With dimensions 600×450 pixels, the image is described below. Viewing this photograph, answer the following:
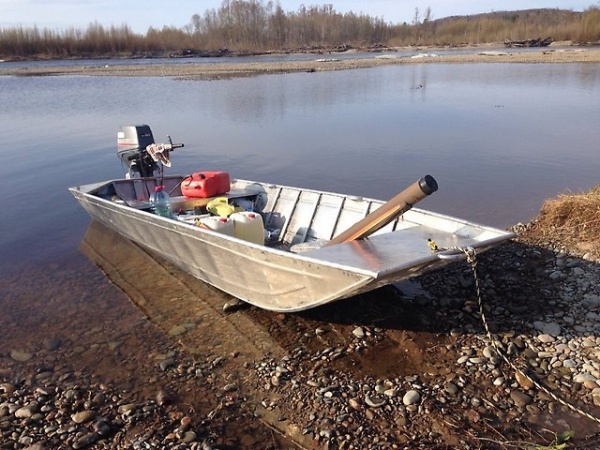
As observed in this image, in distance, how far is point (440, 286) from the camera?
6.45 m

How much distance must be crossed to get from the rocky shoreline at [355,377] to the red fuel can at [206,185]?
8.15ft

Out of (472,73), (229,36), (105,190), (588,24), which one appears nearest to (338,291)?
(105,190)

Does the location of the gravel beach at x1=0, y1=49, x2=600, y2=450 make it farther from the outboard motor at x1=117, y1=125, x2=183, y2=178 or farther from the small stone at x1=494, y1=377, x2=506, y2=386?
the outboard motor at x1=117, y1=125, x2=183, y2=178

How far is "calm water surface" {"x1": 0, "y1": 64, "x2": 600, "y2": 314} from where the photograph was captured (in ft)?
34.5

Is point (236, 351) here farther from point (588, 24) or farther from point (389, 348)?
point (588, 24)

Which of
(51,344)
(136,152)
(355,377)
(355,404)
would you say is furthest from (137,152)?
(355,404)

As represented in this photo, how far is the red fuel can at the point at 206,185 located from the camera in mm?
8359

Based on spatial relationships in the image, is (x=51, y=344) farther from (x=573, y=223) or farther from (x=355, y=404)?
(x=573, y=223)

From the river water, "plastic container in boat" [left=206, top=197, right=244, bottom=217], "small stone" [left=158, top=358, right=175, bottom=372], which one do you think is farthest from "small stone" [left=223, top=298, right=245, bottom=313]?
the river water

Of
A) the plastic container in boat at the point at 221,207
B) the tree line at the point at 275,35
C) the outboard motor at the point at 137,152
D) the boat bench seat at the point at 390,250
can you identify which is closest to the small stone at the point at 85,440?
the boat bench seat at the point at 390,250

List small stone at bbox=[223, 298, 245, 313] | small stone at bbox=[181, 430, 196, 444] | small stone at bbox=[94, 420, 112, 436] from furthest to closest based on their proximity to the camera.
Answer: small stone at bbox=[223, 298, 245, 313], small stone at bbox=[94, 420, 112, 436], small stone at bbox=[181, 430, 196, 444]

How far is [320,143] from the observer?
16.4 m

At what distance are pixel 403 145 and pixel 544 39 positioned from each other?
71213 millimetres

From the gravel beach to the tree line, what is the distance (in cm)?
7375
